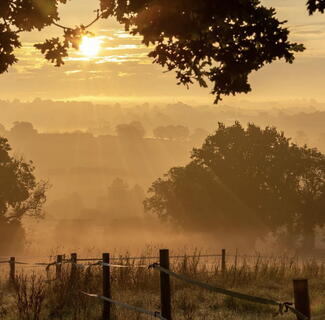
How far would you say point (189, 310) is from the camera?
13.7m

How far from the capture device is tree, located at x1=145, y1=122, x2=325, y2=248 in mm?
62219

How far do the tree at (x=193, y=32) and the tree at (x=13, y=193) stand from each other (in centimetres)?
4160

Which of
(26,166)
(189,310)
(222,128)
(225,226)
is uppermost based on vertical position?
(222,128)

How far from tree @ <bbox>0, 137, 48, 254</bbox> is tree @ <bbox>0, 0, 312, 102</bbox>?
41.6m

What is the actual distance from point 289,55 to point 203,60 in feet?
6.00

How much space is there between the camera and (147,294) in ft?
53.1

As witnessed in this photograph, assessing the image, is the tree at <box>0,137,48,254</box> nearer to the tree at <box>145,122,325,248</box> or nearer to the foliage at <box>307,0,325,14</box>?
the tree at <box>145,122,325,248</box>

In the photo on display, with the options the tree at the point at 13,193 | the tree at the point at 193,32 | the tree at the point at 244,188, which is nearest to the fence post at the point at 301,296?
the tree at the point at 193,32

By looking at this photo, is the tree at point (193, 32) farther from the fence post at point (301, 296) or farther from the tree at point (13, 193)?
the tree at point (13, 193)

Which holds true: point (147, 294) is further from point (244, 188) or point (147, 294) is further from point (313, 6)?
point (244, 188)

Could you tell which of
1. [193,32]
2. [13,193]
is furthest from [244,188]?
[193,32]

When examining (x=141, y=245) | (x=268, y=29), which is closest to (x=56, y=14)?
(x=268, y=29)

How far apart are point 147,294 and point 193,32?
9.01m

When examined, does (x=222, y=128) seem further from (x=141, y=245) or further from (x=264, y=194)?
(x=141, y=245)
